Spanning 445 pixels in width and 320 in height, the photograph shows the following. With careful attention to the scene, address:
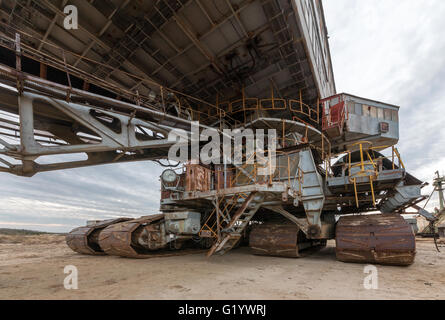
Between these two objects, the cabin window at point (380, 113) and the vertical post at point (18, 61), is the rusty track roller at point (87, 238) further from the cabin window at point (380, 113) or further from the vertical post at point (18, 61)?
the cabin window at point (380, 113)

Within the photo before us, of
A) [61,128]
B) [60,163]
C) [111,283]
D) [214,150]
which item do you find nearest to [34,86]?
[60,163]

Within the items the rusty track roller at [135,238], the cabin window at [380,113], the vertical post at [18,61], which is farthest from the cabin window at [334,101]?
the vertical post at [18,61]

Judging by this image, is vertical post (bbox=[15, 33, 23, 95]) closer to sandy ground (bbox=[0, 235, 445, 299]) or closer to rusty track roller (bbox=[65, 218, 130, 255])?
sandy ground (bbox=[0, 235, 445, 299])

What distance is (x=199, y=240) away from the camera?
9945 mm

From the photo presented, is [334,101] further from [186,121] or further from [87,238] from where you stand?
[87,238]

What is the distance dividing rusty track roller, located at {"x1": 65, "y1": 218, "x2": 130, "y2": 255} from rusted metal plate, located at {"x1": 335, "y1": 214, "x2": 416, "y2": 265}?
8.46 metres

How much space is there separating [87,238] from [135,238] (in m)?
2.56

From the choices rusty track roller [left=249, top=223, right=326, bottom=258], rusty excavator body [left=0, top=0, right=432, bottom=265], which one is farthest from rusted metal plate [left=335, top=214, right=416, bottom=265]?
rusty track roller [left=249, top=223, right=326, bottom=258]

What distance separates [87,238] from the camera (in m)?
8.66

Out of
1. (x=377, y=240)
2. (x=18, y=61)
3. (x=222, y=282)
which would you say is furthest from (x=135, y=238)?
(x=377, y=240)

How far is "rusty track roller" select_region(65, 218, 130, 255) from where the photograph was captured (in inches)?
339

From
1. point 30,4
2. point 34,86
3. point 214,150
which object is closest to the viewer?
point 34,86
